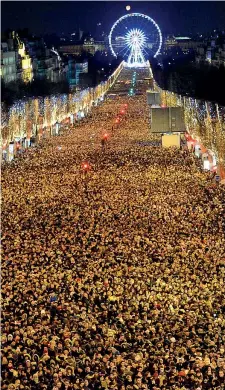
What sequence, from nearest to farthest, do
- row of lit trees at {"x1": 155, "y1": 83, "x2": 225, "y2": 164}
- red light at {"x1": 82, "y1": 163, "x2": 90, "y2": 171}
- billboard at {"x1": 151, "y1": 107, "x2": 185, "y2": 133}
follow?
red light at {"x1": 82, "y1": 163, "x2": 90, "y2": 171}, row of lit trees at {"x1": 155, "y1": 83, "x2": 225, "y2": 164}, billboard at {"x1": 151, "y1": 107, "x2": 185, "y2": 133}

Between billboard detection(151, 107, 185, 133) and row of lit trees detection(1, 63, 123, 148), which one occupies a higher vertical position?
billboard detection(151, 107, 185, 133)

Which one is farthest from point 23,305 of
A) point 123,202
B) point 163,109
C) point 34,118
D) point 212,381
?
point 34,118

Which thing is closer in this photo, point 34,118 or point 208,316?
point 208,316

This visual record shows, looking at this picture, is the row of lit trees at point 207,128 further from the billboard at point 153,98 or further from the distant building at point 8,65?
the distant building at point 8,65

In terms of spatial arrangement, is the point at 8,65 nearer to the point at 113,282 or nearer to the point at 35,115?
the point at 35,115

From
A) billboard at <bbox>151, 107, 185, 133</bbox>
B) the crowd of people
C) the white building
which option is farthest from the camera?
the white building

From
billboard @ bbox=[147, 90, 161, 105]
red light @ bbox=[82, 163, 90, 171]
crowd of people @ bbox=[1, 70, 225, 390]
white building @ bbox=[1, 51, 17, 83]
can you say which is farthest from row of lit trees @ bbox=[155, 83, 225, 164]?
white building @ bbox=[1, 51, 17, 83]

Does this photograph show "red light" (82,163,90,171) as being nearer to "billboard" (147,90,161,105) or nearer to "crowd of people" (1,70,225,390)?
"crowd of people" (1,70,225,390)

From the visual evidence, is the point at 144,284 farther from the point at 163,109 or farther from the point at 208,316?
the point at 163,109
